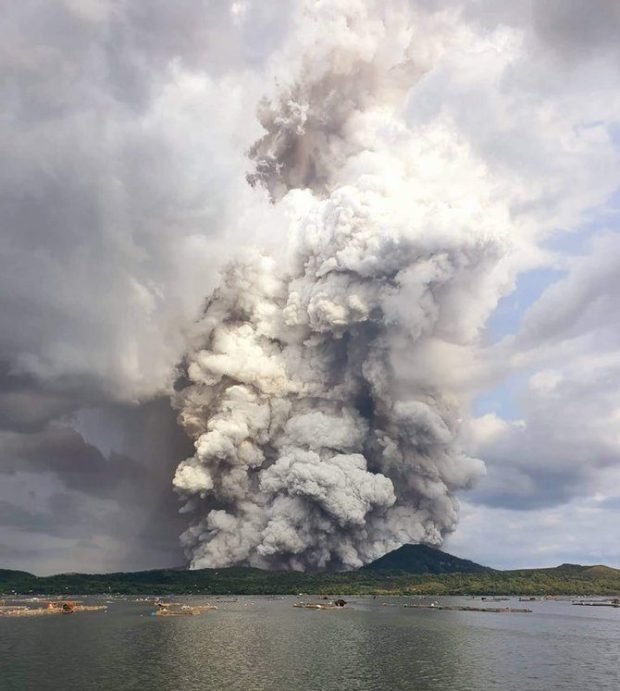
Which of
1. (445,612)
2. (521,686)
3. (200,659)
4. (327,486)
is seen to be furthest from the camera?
(327,486)

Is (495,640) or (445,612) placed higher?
(445,612)

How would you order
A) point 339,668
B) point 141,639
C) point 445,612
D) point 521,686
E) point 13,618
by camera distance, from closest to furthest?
point 521,686
point 339,668
point 141,639
point 13,618
point 445,612

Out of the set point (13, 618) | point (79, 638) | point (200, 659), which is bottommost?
point (200, 659)

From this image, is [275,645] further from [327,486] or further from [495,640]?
[327,486]

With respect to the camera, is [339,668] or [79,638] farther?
[79,638]

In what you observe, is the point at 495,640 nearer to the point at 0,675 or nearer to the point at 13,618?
the point at 0,675

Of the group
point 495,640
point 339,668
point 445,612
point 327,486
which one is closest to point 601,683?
point 339,668
